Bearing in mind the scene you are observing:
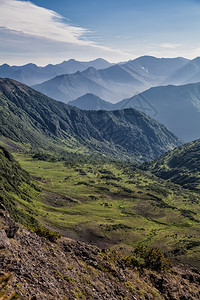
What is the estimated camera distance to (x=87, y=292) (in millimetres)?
44094

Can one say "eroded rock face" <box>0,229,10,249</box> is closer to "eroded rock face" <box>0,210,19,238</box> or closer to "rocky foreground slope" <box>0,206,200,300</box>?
"rocky foreground slope" <box>0,206,200,300</box>

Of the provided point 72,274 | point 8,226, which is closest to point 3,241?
point 8,226

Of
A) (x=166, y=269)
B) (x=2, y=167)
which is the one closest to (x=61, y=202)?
(x=2, y=167)

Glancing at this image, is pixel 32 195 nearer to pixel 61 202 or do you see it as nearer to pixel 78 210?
pixel 61 202

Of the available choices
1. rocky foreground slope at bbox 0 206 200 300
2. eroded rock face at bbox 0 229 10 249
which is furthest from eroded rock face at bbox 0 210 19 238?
eroded rock face at bbox 0 229 10 249

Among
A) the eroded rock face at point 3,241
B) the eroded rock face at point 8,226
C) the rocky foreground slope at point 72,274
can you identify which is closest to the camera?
the rocky foreground slope at point 72,274

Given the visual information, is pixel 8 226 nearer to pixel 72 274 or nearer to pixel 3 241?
pixel 3 241

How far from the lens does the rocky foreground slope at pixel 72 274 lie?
114ft

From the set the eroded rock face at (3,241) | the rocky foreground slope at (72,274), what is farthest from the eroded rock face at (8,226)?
the eroded rock face at (3,241)

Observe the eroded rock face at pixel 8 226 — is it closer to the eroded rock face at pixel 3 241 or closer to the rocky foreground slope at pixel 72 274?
the rocky foreground slope at pixel 72 274

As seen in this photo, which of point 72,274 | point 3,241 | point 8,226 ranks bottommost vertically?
point 72,274

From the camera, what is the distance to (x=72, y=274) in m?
47.3

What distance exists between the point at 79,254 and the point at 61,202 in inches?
5518

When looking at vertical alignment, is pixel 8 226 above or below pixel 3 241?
below
